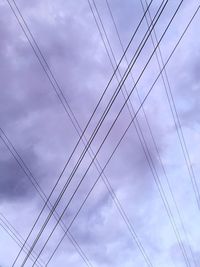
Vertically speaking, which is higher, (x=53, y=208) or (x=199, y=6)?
(x=199, y=6)

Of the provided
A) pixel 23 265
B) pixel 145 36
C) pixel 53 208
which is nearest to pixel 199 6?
pixel 145 36

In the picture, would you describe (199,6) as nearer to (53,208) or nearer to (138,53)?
(138,53)

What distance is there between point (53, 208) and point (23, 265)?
5.86 m

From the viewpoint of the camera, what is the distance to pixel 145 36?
17562mm

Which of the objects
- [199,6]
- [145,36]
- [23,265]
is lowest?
[23,265]

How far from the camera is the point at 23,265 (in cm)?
2559

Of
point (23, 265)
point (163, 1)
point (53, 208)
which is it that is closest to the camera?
point (163, 1)

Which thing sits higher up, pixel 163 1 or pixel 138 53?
pixel 163 1

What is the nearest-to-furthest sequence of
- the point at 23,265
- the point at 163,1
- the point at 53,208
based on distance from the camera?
the point at 163,1 → the point at 53,208 → the point at 23,265

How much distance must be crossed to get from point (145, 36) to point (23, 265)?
645 inches

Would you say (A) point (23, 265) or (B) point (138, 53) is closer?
(B) point (138, 53)

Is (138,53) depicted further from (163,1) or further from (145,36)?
(163,1)

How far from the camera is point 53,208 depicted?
22.2 meters

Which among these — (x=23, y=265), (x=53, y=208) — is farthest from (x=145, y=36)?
(x=23, y=265)
